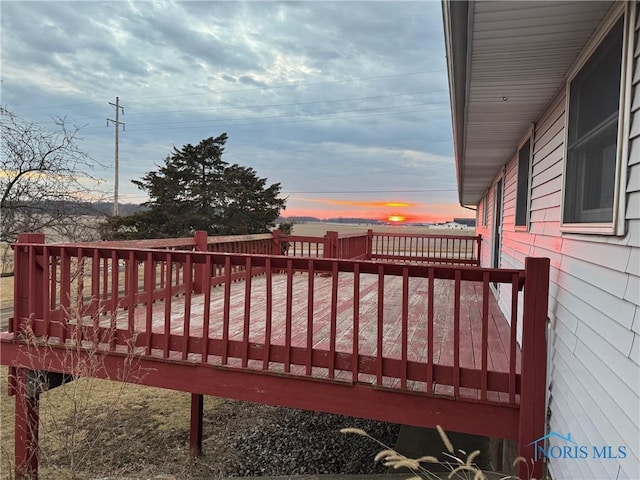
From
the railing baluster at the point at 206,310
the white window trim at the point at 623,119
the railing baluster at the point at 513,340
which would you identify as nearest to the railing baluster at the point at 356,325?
the railing baluster at the point at 513,340

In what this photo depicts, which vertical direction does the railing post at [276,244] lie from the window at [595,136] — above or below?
below

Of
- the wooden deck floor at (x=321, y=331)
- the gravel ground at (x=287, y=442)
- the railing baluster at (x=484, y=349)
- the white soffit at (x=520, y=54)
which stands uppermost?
the white soffit at (x=520, y=54)

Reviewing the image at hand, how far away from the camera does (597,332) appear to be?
185cm

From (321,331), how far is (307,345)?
3.08ft

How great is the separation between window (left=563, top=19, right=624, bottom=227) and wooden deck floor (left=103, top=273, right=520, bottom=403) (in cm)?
122

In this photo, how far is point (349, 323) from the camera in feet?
13.6

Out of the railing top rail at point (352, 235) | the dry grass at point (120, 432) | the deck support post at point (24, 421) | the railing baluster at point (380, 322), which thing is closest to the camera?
the railing baluster at point (380, 322)

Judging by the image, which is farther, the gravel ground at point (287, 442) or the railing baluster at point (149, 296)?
the gravel ground at point (287, 442)

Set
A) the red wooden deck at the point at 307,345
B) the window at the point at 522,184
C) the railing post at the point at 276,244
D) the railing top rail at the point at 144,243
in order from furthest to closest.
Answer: the railing post at the point at 276,244 → the window at the point at 522,184 → the railing top rail at the point at 144,243 → the red wooden deck at the point at 307,345

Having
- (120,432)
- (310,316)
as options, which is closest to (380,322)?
(310,316)

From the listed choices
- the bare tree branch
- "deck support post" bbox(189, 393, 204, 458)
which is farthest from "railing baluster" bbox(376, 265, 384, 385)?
the bare tree branch

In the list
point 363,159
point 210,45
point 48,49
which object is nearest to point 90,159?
point 48,49

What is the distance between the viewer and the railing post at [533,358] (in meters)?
2.29

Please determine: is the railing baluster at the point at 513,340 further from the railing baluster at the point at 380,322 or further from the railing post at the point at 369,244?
the railing post at the point at 369,244
